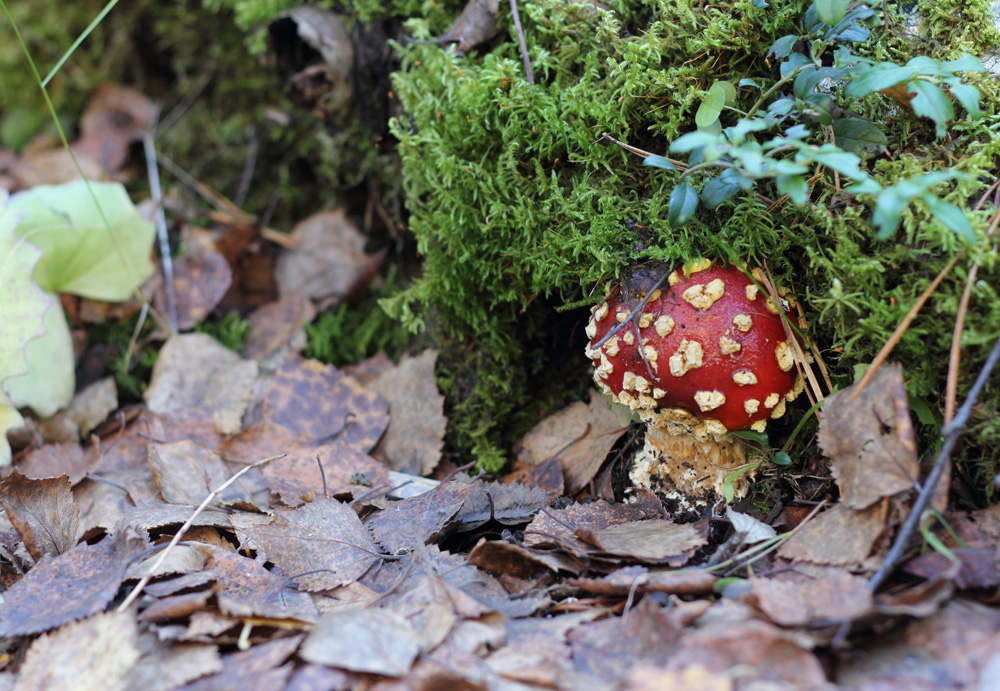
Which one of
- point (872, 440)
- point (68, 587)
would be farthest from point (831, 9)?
point (68, 587)

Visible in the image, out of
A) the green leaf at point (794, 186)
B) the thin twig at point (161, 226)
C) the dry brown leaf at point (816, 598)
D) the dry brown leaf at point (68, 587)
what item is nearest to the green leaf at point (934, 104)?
the green leaf at point (794, 186)

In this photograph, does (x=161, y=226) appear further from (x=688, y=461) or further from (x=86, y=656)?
(x=688, y=461)

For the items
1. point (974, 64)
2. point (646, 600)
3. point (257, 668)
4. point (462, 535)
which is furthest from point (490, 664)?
point (974, 64)

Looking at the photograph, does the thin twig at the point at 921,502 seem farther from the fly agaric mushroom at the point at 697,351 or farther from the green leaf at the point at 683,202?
the green leaf at the point at 683,202

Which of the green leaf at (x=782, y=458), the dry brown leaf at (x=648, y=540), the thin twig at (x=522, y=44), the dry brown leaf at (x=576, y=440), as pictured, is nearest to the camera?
the dry brown leaf at (x=648, y=540)

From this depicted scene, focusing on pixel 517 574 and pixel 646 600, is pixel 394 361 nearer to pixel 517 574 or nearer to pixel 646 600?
pixel 517 574

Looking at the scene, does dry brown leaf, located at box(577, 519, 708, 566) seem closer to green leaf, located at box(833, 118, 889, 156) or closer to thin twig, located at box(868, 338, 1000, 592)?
thin twig, located at box(868, 338, 1000, 592)
